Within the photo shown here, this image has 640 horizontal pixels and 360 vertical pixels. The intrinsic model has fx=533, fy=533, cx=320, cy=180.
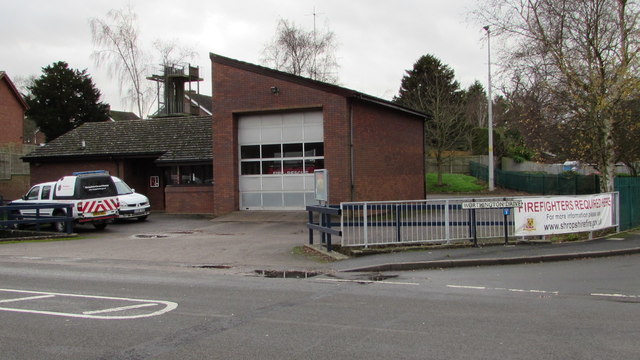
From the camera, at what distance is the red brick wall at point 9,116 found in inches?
1844

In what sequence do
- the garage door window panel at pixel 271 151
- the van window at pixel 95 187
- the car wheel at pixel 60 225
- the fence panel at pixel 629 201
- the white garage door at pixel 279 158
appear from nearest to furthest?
the fence panel at pixel 629 201, the car wheel at pixel 60 225, the van window at pixel 95 187, the white garage door at pixel 279 158, the garage door window panel at pixel 271 151

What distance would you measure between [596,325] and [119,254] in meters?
11.5

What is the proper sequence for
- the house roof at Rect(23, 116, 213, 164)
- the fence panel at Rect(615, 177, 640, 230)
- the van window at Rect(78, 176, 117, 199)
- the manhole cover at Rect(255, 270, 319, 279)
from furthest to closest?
the house roof at Rect(23, 116, 213, 164), the van window at Rect(78, 176, 117, 199), the fence panel at Rect(615, 177, 640, 230), the manhole cover at Rect(255, 270, 319, 279)

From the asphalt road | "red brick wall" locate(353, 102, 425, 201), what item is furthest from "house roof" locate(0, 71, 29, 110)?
the asphalt road

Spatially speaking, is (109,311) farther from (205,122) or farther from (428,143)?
(428,143)

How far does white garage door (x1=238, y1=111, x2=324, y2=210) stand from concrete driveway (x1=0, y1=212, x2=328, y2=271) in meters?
0.84

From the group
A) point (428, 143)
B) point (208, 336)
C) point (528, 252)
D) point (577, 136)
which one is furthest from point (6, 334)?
point (428, 143)

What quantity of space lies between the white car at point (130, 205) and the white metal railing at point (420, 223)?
41.1 feet

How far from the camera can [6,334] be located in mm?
6062

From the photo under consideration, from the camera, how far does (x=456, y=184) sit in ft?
143

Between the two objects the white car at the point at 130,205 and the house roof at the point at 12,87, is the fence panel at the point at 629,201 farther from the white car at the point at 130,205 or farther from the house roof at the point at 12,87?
the house roof at the point at 12,87

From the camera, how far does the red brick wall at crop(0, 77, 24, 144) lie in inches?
1844

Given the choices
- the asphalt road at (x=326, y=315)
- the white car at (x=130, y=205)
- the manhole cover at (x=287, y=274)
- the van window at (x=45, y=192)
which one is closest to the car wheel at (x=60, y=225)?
the van window at (x=45, y=192)

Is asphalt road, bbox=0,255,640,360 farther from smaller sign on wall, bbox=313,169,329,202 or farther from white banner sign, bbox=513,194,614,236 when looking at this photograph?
smaller sign on wall, bbox=313,169,329,202
